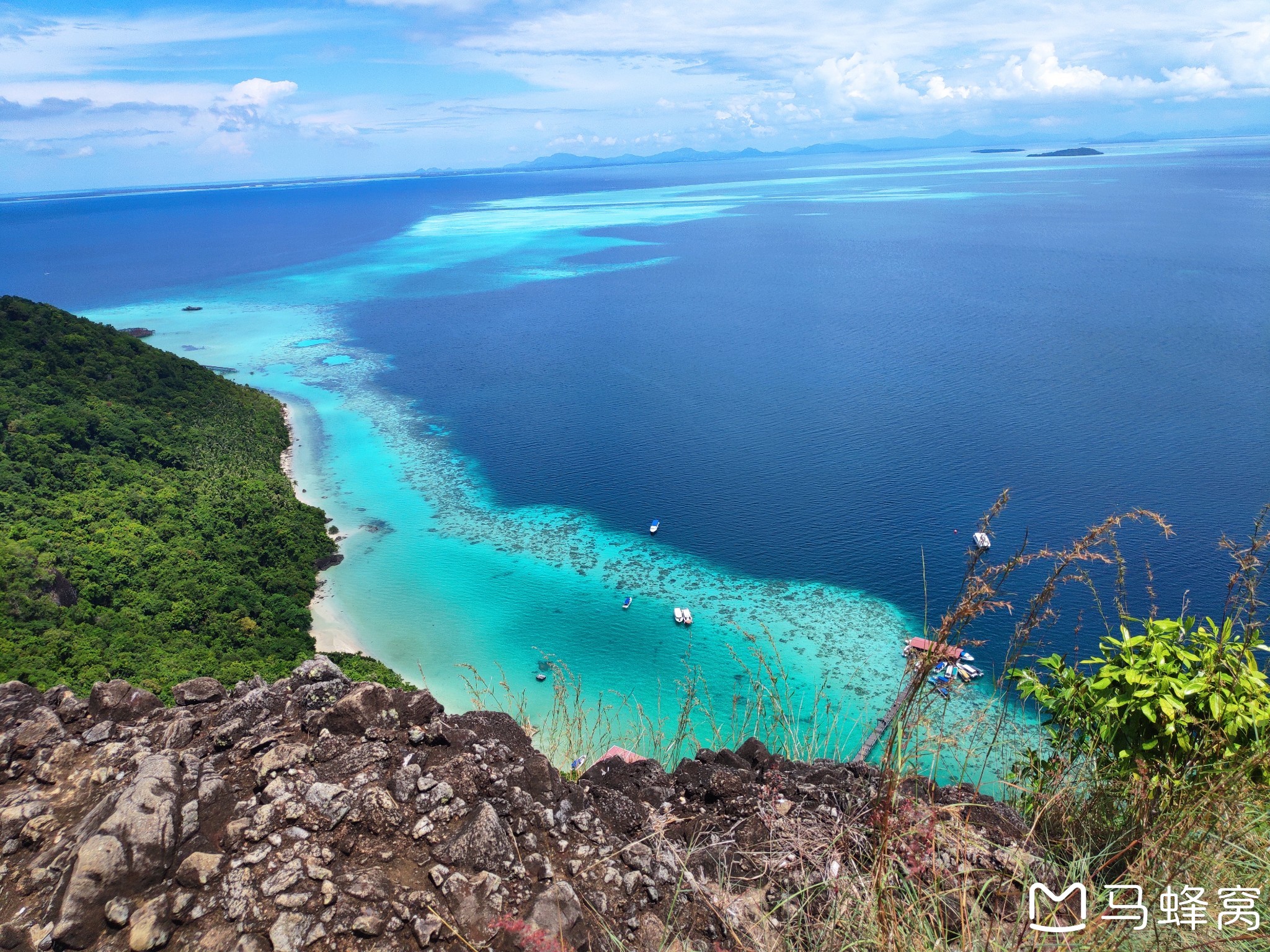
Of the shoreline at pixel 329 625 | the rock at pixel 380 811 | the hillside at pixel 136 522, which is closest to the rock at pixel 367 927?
the rock at pixel 380 811

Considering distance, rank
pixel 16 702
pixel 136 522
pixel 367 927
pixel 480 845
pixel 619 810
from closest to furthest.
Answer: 1. pixel 367 927
2. pixel 480 845
3. pixel 619 810
4. pixel 16 702
5. pixel 136 522

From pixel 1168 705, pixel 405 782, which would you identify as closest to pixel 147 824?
pixel 405 782

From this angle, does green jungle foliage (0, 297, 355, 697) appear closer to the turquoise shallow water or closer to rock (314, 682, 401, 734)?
the turquoise shallow water

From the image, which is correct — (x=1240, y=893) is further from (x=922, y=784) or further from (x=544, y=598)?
(x=544, y=598)

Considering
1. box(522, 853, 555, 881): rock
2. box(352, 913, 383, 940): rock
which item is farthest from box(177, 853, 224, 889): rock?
box(522, 853, 555, 881): rock

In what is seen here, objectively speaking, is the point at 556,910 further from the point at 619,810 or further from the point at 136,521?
the point at 136,521

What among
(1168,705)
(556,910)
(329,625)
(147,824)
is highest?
(1168,705)

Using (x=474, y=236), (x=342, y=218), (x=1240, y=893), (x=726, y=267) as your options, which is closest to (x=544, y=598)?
(x=1240, y=893)

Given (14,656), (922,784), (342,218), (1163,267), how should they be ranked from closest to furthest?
(922,784), (14,656), (1163,267), (342,218)
